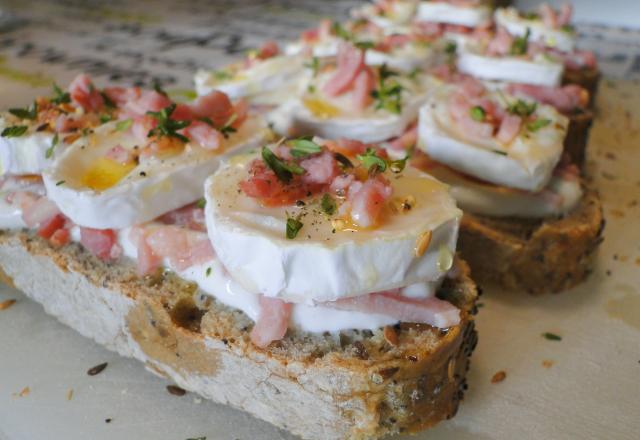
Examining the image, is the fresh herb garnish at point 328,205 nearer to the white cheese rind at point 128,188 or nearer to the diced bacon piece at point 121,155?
the white cheese rind at point 128,188

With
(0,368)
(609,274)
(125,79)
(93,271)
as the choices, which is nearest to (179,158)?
(93,271)

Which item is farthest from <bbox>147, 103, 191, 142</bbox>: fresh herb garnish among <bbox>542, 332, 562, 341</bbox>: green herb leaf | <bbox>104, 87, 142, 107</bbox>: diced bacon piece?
<bbox>542, 332, 562, 341</bbox>: green herb leaf

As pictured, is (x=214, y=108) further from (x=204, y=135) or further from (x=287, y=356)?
(x=287, y=356)

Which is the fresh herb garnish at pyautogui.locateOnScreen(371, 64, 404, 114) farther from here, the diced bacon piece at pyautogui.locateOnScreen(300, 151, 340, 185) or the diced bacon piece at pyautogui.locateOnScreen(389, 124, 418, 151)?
the diced bacon piece at pyautogui.locateOnScreen(300, 151, 340, 185)

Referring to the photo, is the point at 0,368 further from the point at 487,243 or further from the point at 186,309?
the point at 487,243

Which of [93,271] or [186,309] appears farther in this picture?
[93,271]

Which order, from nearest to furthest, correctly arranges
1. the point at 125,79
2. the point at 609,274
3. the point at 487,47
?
the point at 609,274, the point at 487,47, the point at 125,79
